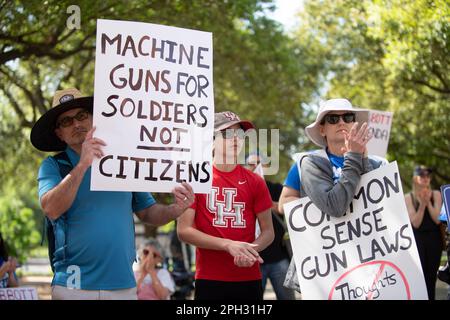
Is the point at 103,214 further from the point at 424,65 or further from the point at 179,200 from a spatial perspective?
the point at 424,65

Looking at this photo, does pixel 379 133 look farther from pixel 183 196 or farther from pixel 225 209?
pixel 183 196

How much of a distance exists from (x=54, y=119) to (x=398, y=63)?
914 cm

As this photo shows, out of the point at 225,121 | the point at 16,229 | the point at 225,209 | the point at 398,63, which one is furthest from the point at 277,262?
the point at 16,229

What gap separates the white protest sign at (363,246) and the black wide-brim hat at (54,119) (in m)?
1.48

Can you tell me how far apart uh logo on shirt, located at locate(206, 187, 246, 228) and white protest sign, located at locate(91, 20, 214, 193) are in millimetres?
264

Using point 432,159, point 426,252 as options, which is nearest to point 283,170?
point 432,159

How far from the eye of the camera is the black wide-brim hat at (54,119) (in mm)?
4656

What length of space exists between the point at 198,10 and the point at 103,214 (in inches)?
351

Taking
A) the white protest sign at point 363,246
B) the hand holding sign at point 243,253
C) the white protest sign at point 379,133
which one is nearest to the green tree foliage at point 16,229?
the white protest sign at point 379,133

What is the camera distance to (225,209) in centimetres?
497

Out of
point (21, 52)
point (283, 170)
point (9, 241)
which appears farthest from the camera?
point (283, 170)

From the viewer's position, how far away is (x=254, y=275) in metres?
4.99

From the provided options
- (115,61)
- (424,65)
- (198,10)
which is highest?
(198,10)

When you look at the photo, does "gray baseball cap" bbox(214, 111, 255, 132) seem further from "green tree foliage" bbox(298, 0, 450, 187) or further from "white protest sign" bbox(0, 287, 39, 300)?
"green tree foliage" bbox(298, 0, 450, 187)
